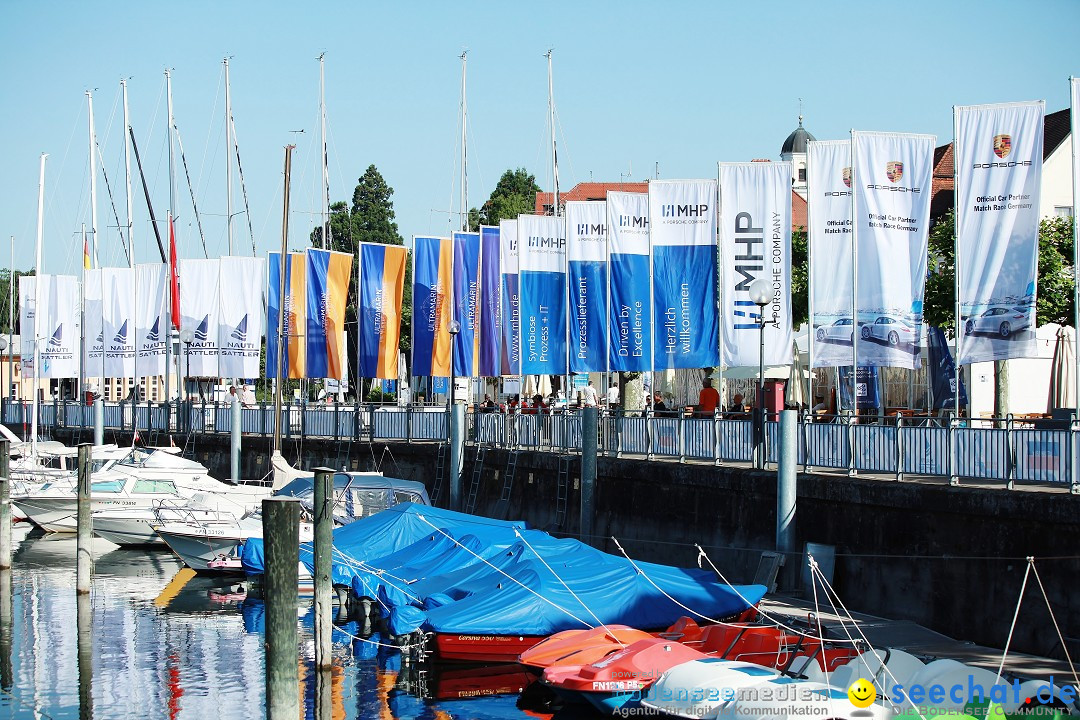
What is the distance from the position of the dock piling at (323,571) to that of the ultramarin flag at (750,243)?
9.48 m

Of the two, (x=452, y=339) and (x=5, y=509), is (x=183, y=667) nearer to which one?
(x=5, y=509)

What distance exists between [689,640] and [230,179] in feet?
149

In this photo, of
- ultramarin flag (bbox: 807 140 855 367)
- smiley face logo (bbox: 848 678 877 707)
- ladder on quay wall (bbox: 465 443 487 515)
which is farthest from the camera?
ladder on quay wall (bbox: 465 443 487 515)

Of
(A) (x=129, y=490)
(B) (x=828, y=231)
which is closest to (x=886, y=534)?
(B) (x=828, y=231)

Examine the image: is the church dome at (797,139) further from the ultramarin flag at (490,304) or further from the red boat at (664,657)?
the red boat at (664,657)

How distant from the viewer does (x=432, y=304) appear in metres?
39.4

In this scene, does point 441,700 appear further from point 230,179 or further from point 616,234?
point 230,179

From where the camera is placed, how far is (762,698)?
1520 centimetres

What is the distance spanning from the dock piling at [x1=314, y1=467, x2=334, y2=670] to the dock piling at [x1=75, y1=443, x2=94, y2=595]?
10.2m

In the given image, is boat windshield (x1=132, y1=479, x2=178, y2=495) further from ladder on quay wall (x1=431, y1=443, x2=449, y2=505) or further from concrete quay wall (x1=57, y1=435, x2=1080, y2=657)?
concrete quay wall (x1=57, y1=435, x2=1080, y2=657)

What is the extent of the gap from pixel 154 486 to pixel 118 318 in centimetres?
1556

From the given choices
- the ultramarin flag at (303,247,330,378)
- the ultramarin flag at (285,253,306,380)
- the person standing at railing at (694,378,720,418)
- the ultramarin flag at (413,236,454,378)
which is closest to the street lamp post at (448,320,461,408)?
the ultramarin flag at (413,236,454,378)

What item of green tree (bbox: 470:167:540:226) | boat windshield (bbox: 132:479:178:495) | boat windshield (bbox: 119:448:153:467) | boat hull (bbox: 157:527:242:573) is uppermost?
green tree (bbox: 470:167:540:226)

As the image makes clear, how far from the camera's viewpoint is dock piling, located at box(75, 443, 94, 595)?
29.9 metres
